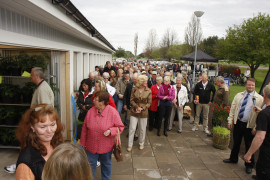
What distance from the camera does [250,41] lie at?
17.5 m

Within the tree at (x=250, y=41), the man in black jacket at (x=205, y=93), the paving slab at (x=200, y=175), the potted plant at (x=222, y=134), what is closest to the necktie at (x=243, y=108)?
the potted plant at (x=222, y=134)

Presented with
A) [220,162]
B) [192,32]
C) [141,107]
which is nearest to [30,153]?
[141,107]

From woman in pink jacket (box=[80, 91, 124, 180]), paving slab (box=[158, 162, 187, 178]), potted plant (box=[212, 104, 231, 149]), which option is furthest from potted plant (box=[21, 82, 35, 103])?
potted plant (box=[212, 104, 231, 149])

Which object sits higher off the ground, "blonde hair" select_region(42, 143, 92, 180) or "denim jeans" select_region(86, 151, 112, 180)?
"blonde hair" select_region(42, 143, 92, 180)

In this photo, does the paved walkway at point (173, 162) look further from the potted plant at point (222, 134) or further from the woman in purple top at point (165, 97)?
the woman in purple top at point (165, 97)

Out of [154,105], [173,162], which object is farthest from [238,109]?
[154,105]

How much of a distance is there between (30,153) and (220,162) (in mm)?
4507

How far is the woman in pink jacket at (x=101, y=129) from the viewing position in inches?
122

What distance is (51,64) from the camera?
17.1 feet

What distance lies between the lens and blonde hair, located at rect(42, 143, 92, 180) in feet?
3.94

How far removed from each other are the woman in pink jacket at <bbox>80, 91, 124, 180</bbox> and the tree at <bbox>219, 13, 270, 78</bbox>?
686 inches

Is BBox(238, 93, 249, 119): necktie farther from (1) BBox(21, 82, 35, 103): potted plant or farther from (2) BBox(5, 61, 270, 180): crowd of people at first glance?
(1) BBox(21, 82, 35, 103): potted plant

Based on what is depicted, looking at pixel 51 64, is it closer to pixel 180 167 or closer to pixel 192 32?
pixel 180 167

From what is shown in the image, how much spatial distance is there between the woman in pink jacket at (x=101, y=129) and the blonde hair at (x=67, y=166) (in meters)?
1.81
